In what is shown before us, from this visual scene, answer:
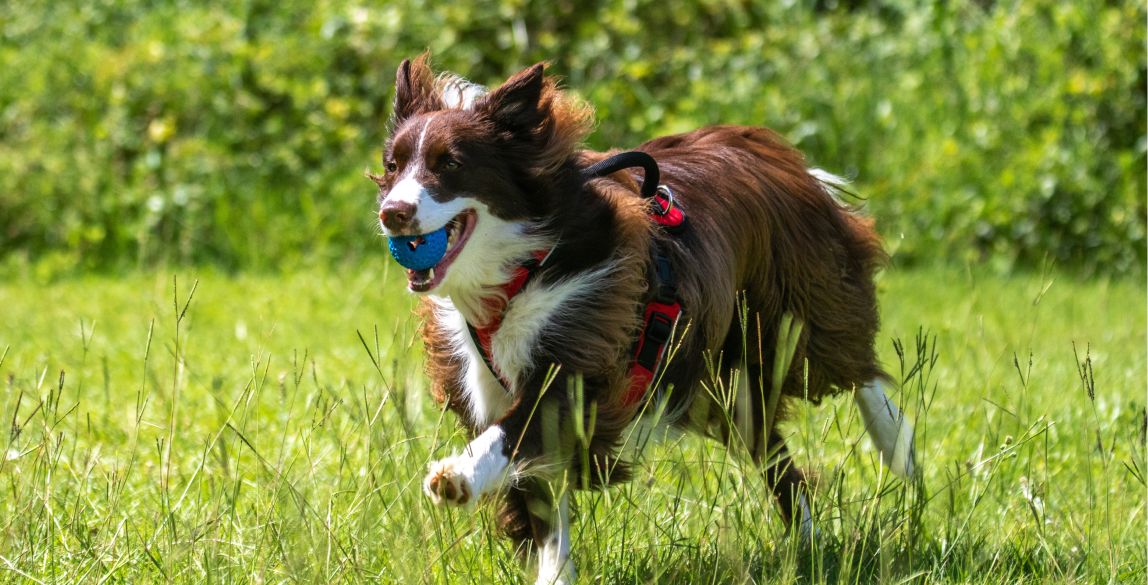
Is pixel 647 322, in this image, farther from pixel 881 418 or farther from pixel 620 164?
pixel 881 418

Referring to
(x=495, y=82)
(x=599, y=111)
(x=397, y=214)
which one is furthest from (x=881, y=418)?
(x=495, y=82)

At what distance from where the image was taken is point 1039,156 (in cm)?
952

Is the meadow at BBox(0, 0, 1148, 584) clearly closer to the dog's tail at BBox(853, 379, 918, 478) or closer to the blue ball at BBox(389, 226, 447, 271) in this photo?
the dog's tail at BBox(853, 379, 918, 478)

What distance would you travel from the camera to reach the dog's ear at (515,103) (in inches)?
136

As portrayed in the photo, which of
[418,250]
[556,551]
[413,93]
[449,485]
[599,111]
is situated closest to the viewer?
[449,485]

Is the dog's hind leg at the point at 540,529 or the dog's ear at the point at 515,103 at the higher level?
the dog's ear at the point at 515,103

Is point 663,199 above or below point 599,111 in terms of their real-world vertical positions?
above

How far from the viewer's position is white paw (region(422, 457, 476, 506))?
3.01 m

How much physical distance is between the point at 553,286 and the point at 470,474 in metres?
0.60

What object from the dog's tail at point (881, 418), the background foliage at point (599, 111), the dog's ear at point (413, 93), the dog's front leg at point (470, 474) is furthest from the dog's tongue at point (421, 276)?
the background foliage at point (599, 111)

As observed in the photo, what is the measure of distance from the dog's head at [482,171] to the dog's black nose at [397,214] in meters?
0.04

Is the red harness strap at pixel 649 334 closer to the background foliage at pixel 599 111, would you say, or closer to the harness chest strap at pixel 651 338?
the harness chest strap at pixel 651 338

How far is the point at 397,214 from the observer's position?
3143 millimetres

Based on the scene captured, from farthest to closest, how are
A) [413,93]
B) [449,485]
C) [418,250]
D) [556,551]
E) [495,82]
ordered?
[495,82]
[413,93]
[556,551]
[418,250]
[449,485]
